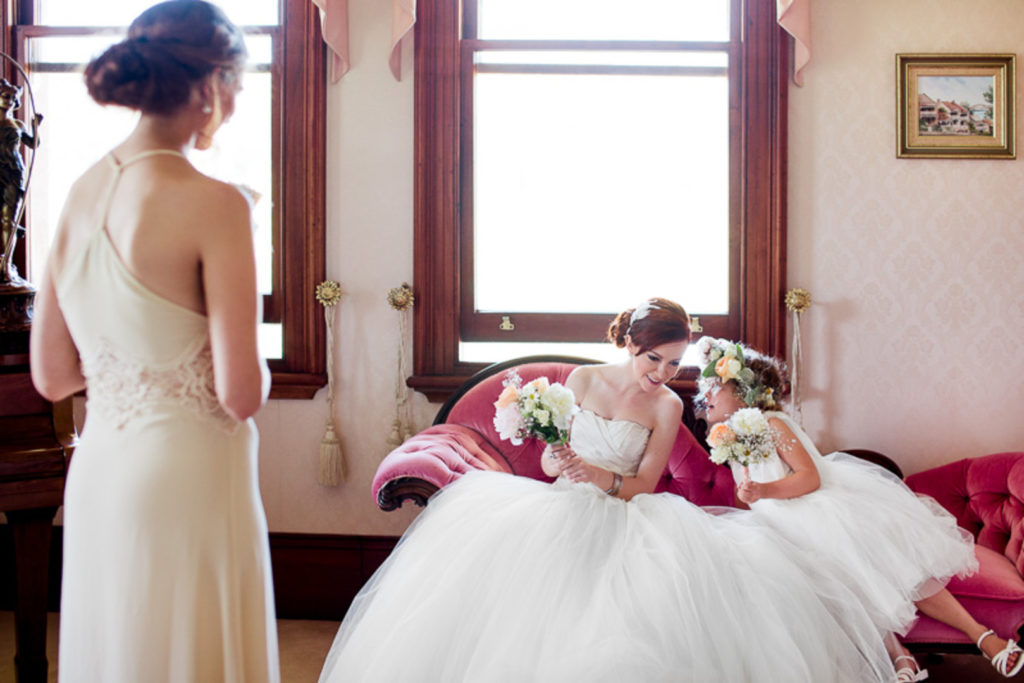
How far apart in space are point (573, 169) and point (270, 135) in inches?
54.7

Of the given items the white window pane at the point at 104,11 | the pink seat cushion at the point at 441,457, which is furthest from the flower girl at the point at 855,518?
the white window pane at the point at 104,11

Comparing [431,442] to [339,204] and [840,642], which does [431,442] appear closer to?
[339,204]

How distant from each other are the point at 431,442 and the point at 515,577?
0.88 metres

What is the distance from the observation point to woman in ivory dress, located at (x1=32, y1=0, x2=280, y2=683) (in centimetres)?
119

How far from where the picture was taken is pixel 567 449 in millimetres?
2695

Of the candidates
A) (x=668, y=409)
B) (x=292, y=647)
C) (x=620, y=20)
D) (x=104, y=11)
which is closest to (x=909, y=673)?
(x=668, y=409)

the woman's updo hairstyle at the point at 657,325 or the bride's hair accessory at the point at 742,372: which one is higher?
the woman's updo hairstyle at the point at 657,325

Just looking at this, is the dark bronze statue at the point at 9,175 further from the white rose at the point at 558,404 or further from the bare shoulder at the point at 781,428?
the bare shoulder at the point at 781,428

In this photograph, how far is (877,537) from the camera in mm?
Answer: 2625

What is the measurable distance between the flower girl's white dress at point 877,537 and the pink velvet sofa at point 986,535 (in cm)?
10

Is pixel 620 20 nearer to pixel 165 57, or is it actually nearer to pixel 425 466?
pixel 425 466

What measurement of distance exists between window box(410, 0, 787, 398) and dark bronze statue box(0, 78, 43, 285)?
1.56m

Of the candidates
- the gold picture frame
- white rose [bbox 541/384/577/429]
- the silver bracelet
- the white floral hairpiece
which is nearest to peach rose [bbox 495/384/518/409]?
white rose [bbox 541/384/577/429]

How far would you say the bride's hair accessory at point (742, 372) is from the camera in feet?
9.95
